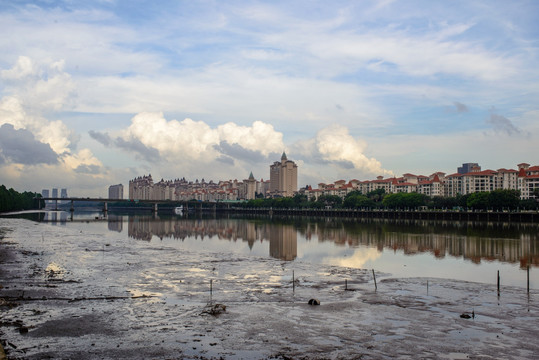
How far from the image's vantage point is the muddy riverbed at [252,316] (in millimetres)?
13422

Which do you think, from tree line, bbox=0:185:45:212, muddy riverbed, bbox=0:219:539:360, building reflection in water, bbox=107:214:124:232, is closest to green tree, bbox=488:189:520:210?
building reflection in water, bbox=107:214:124:232

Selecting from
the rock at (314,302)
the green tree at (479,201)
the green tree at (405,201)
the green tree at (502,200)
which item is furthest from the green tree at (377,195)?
the rock at (314,302)

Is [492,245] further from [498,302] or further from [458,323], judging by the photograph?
[458,323]

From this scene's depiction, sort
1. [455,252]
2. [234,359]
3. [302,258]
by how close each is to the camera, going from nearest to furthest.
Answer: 1. [234,359]
2. [302,258]
3. [455,252]

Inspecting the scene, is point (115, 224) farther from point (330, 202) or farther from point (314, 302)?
point (330, 202)

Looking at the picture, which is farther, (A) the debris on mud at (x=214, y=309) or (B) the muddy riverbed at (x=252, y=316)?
(A) the debris on mud at (x=214, y=309)

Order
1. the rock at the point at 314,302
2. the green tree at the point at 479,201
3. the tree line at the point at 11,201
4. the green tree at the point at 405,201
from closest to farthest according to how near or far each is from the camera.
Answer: the rock at the point at 314,302
the green tree at the point at 479,201
the tree line at the point at 11,201
the green tree at the point at 405,201

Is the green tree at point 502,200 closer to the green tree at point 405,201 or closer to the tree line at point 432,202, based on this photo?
the tree line at point 432,202

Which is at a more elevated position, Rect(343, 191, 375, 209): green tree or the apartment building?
the apartment building

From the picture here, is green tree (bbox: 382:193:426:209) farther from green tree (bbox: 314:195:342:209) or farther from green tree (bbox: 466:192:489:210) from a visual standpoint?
green tree (bbox: 314:195:342:209)

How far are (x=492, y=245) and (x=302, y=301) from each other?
113 ft

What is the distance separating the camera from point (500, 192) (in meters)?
111

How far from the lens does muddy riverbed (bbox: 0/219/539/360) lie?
13.4 metres

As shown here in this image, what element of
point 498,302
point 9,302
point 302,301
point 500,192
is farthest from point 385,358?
point 500,192
